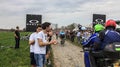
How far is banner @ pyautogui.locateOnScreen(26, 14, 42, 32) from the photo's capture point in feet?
85.6

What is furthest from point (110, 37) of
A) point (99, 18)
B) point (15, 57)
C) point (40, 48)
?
point (99, 18)

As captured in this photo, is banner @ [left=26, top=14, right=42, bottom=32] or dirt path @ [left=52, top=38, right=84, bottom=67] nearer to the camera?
dirt path @ [left=52, top=38, right=84, bottom=67]

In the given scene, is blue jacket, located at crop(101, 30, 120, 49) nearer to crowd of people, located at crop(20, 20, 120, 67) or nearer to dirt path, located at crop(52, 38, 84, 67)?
crowd of people, located at crop(20, 20, 120, 67)

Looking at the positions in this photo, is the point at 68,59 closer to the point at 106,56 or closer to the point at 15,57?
the point at 15,57

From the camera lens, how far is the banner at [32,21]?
2610 centimetres

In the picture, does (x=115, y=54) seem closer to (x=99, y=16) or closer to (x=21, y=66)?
(x=21, y=66)

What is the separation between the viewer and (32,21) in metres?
26.3

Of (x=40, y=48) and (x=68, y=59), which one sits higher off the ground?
(x=40, y=48)

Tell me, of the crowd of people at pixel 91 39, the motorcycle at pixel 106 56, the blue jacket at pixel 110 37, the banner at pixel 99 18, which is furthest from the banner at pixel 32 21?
the blue jacket at pixel 110 37

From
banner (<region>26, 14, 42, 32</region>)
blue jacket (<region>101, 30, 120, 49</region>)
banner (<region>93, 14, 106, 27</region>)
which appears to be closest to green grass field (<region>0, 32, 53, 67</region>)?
banner (<region>26, 14, 42, 32</region>)

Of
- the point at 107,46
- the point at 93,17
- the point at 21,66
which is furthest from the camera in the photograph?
the point at 93,17

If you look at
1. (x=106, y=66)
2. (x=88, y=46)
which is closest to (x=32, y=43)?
(x=88, y=46)

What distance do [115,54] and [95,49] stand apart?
0.87 meters

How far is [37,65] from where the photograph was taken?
12.6m
